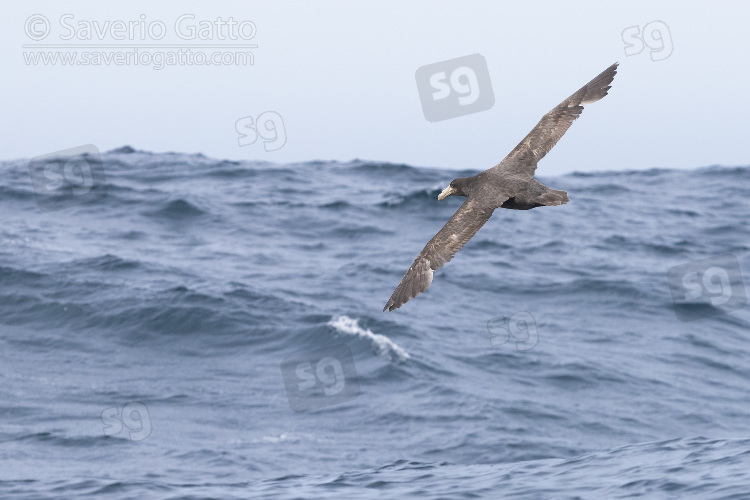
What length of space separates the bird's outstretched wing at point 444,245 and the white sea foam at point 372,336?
39.1 ft

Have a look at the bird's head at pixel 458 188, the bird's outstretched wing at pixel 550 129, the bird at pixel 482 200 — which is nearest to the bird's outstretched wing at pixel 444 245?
the bird at pixel 482 200

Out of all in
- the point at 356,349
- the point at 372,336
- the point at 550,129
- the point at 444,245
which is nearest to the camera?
the point at 444,245

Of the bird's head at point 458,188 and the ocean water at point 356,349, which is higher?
the bird's head at point 458,188

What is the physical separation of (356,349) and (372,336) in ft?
1.90

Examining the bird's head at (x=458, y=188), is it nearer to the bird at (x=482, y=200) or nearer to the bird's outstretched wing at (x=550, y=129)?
the bird at (x=482, y=200)

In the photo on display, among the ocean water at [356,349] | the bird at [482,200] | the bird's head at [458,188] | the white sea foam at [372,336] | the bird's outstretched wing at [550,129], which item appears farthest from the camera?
the white sea foam at [372,336]

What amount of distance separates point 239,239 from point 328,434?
10.9 meters

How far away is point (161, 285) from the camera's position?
84.9 ft

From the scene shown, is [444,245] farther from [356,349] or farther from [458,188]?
[356,349]

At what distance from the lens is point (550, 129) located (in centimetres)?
1260

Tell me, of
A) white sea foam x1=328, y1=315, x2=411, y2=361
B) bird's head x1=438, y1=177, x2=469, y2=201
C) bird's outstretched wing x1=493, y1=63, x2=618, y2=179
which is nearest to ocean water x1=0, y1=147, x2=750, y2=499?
white sea foam x1=328, y1=315, x2=411, y2=361

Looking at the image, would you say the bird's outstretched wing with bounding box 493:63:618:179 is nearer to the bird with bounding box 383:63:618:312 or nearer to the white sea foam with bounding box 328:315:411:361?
the bird with bounding box 383:63:618:312

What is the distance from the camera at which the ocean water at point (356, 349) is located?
669 inches

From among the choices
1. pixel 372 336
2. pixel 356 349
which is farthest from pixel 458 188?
pixel 372 336
